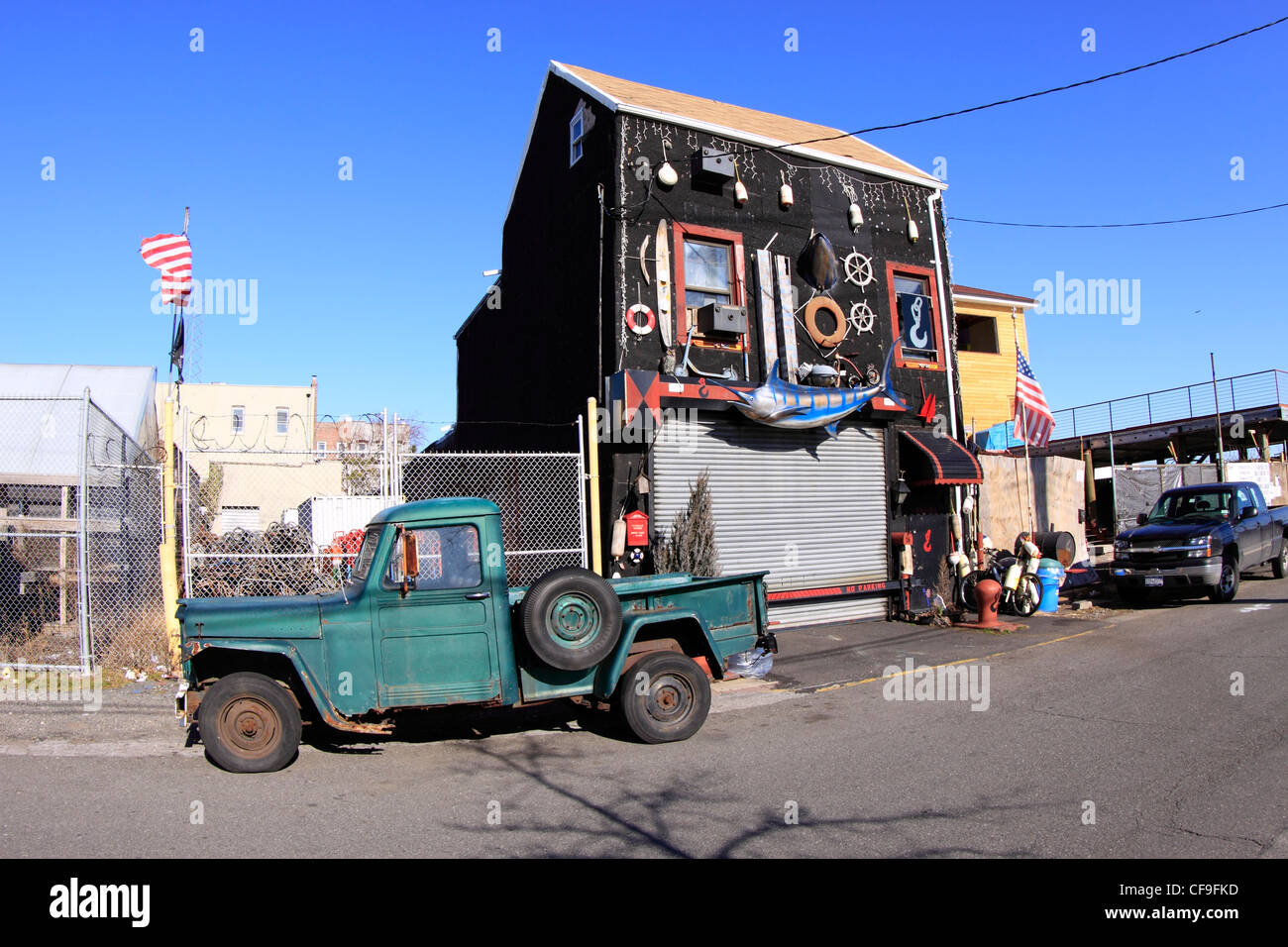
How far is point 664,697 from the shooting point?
6980 mm

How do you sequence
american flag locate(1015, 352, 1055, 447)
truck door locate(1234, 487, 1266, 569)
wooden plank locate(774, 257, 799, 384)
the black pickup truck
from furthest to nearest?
american flag locate(1015, 352, 1055, 447) → truck door locate(1234, 487, 1266, 569) → the black pickup truck → wooden plank locate(774, 257, 799, 384)

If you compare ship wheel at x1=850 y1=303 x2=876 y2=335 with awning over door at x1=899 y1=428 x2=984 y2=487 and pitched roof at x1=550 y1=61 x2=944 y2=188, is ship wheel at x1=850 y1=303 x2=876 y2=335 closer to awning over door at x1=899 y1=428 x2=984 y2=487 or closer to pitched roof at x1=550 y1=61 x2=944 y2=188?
awning over door at x1=899 y1=428 x2=984 y2=487

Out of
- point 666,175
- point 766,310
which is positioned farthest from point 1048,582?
point 666,175

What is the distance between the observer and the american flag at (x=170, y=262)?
72.8 feet

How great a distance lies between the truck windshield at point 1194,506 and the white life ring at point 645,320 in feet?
36.1

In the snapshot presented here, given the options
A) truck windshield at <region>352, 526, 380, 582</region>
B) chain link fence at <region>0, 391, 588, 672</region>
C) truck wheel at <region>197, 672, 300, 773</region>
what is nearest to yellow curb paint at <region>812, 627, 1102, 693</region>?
chain link fence at <region>0, 391, 588, 672</region>

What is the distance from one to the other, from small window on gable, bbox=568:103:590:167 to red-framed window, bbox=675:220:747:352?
2.41 meters

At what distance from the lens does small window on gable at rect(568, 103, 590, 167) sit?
1352cm

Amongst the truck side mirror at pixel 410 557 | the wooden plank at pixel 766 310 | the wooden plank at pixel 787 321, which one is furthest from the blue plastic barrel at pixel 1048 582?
the truck side mirror at pixel 410 557

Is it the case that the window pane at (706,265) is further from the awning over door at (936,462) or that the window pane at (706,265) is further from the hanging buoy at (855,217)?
the awning over door at (936,462)

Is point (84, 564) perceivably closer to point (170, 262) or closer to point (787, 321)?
point (787, 321)

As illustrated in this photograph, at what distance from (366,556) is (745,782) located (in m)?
3.35
